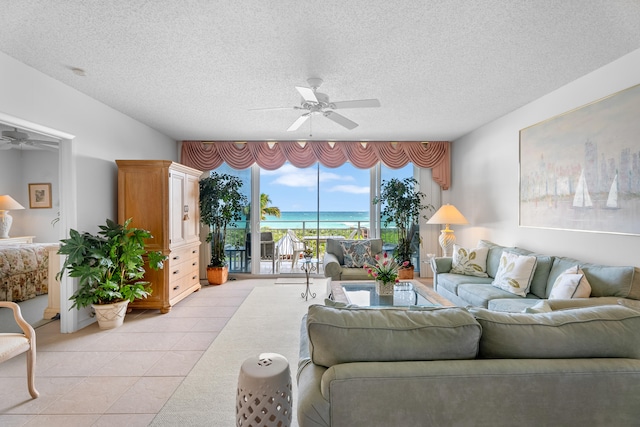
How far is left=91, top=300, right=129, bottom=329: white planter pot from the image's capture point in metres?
3.42

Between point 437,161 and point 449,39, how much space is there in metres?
3.68

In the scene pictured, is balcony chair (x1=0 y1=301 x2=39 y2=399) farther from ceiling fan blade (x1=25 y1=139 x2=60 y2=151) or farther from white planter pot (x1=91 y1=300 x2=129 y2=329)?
ceiling fan blade (x1=25 y1=139 x2=60 y2=151)

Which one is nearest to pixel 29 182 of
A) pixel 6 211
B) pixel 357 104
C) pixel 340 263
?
pixel 6 211

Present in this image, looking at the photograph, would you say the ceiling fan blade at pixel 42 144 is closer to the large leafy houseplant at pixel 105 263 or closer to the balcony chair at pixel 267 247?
the large leafy houseplant at pixel 105 263

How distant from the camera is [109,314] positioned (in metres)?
3.46

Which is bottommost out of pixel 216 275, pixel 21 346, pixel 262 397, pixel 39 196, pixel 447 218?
pixel 216 275

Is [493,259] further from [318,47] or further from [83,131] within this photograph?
[83,131]

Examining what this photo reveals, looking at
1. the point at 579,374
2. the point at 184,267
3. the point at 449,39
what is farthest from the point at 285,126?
the point at 579,374

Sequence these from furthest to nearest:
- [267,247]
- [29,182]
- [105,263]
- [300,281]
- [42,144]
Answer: [267,247]
[300,281]
[29,182]
[42,144]
[105,263]

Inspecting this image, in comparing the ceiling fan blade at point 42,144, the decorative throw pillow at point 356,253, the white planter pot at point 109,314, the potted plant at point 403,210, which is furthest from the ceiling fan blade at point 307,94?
the ceiling fan blade at point 42,144

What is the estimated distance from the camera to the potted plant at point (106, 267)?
10.5ft

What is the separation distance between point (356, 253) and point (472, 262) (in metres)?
1.66

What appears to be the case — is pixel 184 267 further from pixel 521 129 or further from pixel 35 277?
pixel 521 129

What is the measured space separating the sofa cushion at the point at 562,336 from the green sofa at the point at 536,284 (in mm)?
474
